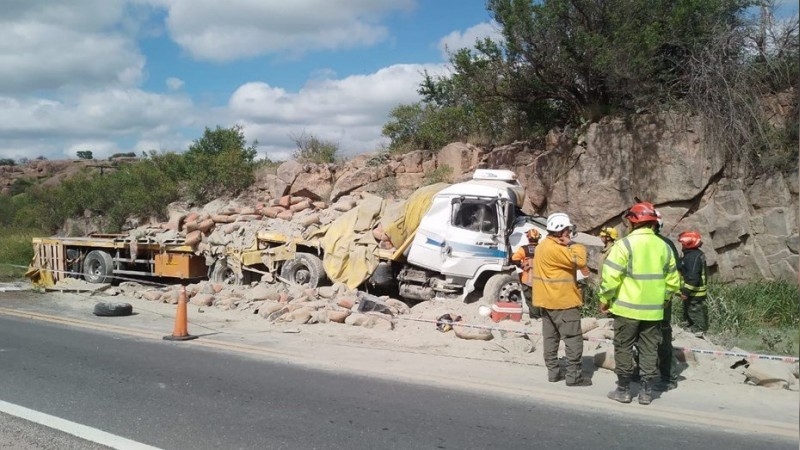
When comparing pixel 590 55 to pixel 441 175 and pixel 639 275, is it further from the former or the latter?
pixel 639 275

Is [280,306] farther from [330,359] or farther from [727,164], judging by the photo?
[727,164]

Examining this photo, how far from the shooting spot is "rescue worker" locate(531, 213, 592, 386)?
6.89 meters

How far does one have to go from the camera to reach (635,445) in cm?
516

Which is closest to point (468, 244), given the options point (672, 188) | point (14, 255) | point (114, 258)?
point (672, 188)

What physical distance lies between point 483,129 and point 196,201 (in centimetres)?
1154

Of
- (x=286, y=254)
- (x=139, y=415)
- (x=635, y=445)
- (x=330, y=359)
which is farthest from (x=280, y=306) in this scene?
(x=635, y=445)

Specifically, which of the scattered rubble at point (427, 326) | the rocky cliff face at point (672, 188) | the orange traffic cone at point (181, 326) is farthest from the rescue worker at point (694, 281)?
the orange traffic cone at point (181, 326)

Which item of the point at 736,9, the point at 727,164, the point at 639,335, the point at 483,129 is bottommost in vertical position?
the point at 639,335

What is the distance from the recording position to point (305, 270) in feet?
46.4

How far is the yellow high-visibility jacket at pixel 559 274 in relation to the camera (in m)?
6.92

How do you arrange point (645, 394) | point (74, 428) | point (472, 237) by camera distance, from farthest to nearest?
point (472, 237)
point (645, 394)
point (74, 428)

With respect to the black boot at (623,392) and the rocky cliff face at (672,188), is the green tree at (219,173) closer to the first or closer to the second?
the rocky cliff face at (672,188)

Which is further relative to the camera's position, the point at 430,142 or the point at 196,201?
the point at 196,201

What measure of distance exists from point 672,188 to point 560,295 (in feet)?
26.7
